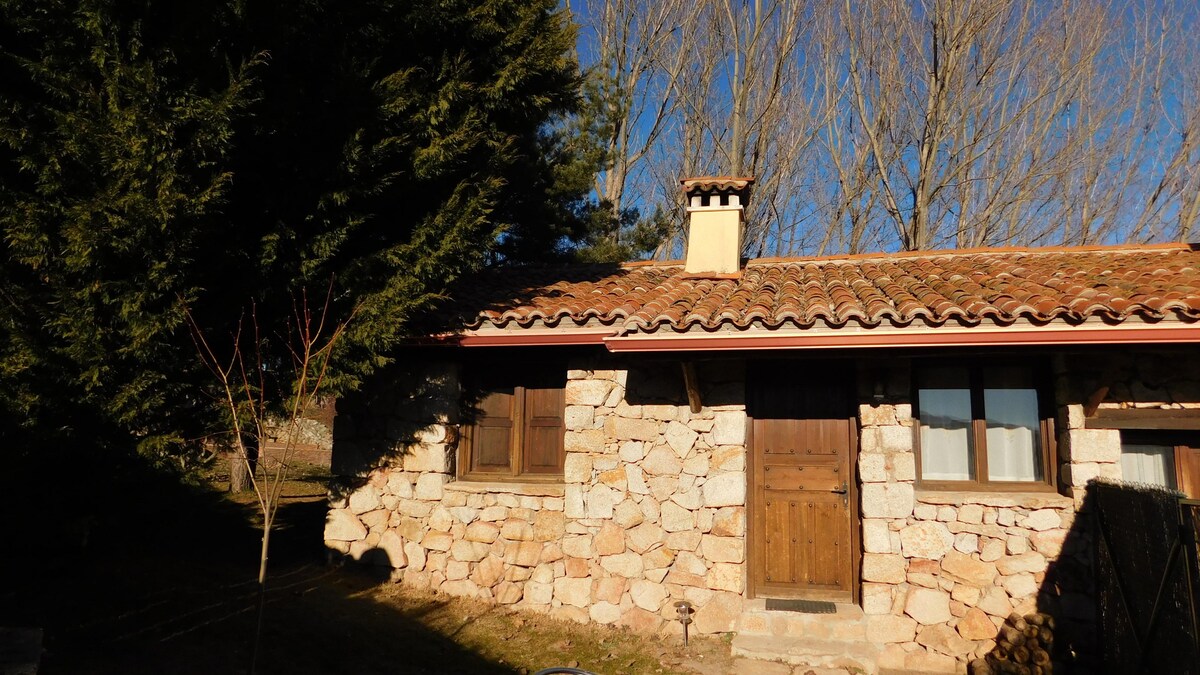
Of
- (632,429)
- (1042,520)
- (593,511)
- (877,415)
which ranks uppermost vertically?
(877,415)

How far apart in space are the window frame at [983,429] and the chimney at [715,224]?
2.63m

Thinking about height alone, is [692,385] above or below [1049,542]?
above

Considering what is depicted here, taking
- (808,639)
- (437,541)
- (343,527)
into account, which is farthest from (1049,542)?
(343,527)

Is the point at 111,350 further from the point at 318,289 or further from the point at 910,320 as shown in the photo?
the point at 910,320

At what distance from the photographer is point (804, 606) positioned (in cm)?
601

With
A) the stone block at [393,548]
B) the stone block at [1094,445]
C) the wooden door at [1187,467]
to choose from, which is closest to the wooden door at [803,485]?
the stone block at [1094,445]

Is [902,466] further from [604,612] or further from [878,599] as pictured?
[604,612]

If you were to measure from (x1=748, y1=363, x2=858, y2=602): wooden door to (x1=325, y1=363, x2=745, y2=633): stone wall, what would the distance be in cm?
47

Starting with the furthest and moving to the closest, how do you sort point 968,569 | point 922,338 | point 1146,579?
point 968,569 < point 922,338 < point 1146,579

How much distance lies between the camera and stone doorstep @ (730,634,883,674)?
5.48 m

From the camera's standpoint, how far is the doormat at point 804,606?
5864 mm

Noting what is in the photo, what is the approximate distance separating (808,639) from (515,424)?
3.16m

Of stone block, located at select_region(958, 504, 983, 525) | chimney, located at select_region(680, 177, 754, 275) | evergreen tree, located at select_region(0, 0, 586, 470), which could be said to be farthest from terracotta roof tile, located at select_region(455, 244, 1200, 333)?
stone block, located at select_region(958, 504, 983, 525)

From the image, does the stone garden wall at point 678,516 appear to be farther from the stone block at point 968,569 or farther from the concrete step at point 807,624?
the concrete step at point 807,624
